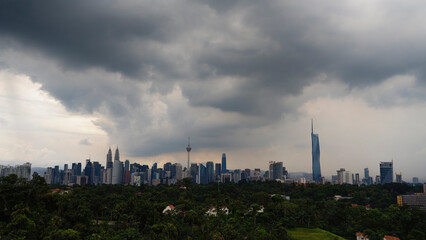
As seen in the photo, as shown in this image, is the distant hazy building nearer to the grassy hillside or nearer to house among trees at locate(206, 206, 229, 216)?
the grassy hillside

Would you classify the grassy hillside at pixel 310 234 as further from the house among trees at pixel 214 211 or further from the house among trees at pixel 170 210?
the house among trees at pixel 170 210

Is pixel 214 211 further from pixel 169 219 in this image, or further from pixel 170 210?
pixel 169 219

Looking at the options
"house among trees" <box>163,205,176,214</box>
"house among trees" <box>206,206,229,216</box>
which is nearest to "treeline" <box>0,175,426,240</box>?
"house among trees" <box>163,205,176,214</box>

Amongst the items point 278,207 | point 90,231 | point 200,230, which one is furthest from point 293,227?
point 90,231

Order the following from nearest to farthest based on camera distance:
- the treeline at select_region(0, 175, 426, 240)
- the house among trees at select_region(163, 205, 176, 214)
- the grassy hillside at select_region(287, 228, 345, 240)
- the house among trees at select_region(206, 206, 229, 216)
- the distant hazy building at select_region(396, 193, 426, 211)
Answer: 1. the treeline at select_region(0, 175, 426, 240)
2. the grassy hillside at select_region(287, 228, 345, 240)
3. the house among trees at select_region(163, 205, 176, 214)
4. the house among trees at select_region(206, 206, 229, 216)
5. the distant hazy building at select_region(396, 193, 426, 211)

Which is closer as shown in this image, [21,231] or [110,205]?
[21,231]

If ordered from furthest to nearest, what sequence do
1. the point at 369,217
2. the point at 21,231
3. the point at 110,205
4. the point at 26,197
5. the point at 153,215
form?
the point at 110,205 < the point at 369,217 < the point at 153,215 < the point at 26,197 < the point at 21,231

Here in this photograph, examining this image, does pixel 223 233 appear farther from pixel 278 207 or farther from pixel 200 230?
pixel 278 207

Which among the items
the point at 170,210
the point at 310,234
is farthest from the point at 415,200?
the point at 170,210
